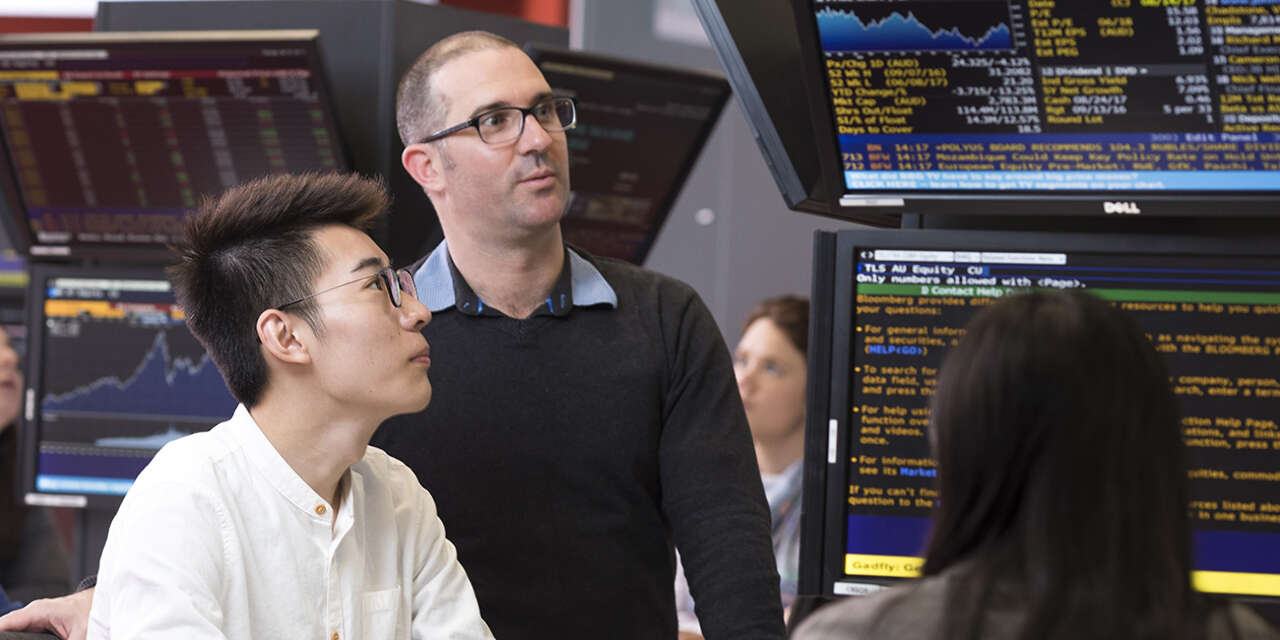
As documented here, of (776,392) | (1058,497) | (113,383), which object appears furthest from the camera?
(776,392)

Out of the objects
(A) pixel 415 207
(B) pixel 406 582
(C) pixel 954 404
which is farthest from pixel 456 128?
(C) pixel 954 404

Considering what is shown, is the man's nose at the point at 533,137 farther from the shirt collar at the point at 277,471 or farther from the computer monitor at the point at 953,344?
the shirt collar at the point at 277,471

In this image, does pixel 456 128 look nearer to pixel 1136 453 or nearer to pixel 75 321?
pixel 1136 453

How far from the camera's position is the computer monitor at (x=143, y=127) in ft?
9.33

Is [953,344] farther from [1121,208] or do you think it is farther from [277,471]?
[277,471]

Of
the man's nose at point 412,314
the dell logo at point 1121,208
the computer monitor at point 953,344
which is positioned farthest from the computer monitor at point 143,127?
the dell logo at point 1121,208

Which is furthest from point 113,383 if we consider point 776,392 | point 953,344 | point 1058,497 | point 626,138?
point 1058,497

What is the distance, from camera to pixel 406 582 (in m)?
1.79

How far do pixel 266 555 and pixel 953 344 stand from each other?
0.90 meters

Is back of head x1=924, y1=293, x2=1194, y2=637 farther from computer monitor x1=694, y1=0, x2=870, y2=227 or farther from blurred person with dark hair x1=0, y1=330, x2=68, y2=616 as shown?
blurred person with dark hair x1=0, y1=330, x2=68, y2=616

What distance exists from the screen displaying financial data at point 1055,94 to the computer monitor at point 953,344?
9 centimetres

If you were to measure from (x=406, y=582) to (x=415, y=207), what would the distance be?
1.27 metres

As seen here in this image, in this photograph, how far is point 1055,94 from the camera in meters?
1.79

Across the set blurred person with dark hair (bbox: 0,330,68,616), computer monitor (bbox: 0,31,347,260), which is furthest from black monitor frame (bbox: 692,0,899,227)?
blurred person with dark hair (bbox: 0,330,68,616)
